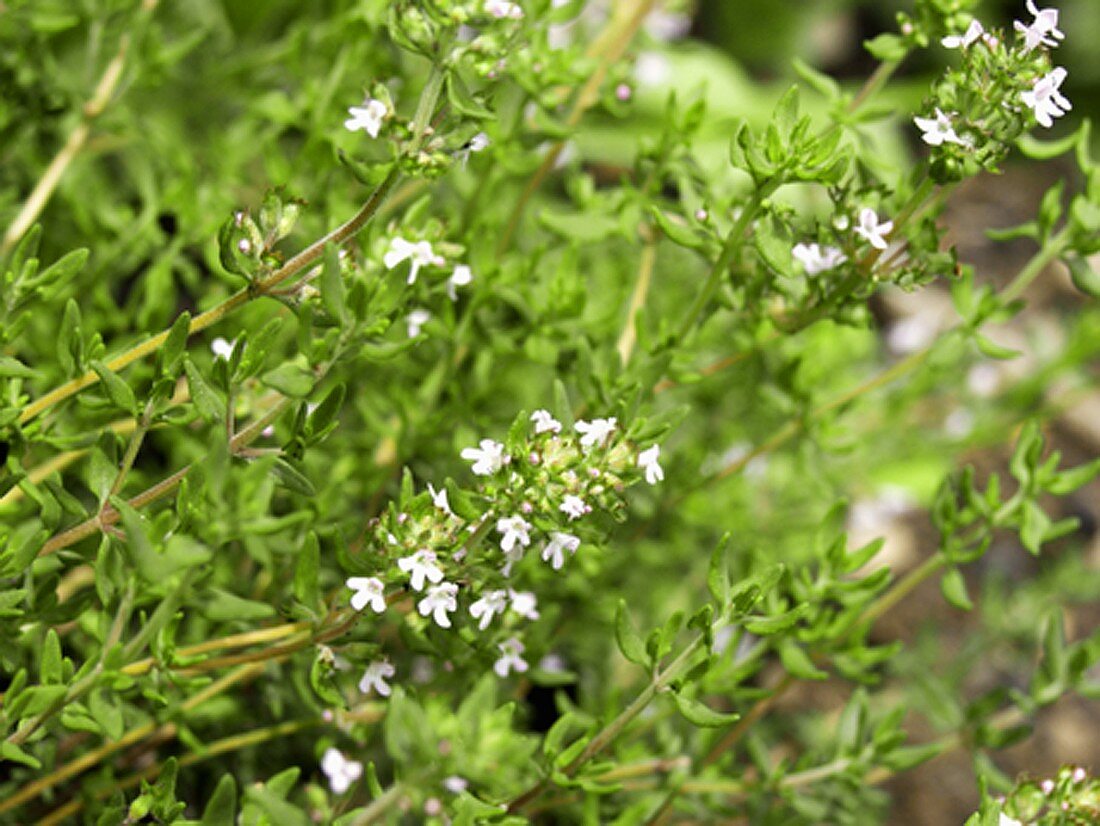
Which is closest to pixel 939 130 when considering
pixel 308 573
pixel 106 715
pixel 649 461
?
pixel 649 461

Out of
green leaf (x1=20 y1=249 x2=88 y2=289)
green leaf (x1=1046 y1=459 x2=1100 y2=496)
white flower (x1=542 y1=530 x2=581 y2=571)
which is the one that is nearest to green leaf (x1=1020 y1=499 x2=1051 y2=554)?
green leaf (x1=1046 y1=459 x2=1100 y2=496)

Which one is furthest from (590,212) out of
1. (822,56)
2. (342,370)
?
(822,56)

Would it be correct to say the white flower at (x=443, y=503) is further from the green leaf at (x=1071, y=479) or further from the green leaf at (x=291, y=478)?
the green leaf at (x=1071, y=479)

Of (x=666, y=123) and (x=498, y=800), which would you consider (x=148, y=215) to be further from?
(x=498, y=800)

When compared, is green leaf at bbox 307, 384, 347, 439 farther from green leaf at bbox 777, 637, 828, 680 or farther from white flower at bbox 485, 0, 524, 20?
green leaf at bbox 777, 637, 828, 680

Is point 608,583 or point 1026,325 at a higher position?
point 608,583
